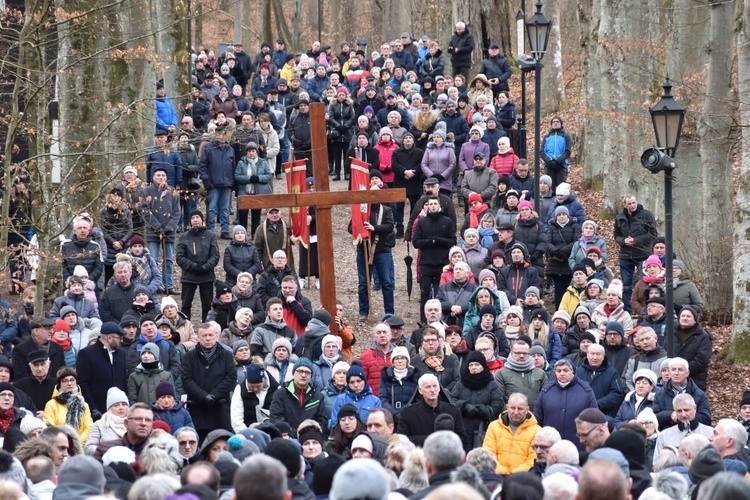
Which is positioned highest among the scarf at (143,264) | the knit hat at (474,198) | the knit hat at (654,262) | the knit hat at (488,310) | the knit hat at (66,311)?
the knit hat at (474,198)

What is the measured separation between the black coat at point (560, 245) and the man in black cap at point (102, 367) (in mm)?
6948

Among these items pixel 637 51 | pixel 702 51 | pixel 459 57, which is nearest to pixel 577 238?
pixel 702 51

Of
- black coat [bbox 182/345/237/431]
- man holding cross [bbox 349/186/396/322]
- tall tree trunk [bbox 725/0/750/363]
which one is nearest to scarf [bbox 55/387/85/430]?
black coat [bbox 182/345/237/431]

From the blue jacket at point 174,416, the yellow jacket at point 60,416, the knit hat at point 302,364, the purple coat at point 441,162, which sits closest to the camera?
the yellow jacket at point 60,416

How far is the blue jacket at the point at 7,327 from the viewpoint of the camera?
13711mm

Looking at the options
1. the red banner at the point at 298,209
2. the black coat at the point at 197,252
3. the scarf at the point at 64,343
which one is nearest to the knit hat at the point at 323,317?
the scarf at the point at 64,343

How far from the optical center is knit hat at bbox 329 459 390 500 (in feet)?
18.8

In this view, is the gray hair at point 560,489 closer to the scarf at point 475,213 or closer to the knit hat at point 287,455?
the knit hat at point 287,455

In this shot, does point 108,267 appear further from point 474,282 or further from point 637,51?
point 637,51

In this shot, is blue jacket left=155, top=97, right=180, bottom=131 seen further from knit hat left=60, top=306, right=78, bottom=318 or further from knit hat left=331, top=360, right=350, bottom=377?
knit hat left=331, top=360, right=350, bottom=377

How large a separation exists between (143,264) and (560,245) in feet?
19.3

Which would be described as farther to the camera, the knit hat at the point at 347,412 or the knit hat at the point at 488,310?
the knit hat at the point at 488,310

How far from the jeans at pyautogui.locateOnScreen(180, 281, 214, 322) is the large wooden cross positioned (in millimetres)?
3239

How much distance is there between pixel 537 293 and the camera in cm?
1470
